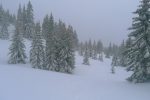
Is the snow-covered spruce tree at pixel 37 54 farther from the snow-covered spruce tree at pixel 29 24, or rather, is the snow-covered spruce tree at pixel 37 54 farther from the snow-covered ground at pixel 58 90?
the snow-covered spruce tree at pixel 29 24

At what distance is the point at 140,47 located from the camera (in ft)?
85.4

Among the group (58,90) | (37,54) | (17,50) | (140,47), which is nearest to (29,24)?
(17,50)

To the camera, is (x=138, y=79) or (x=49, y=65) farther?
(x=49, y=65)

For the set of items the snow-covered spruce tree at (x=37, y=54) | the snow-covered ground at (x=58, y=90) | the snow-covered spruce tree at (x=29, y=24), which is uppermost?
the snow-covered spruce tree at (x=29, y=24)

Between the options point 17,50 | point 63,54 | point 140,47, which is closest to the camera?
point 140,47

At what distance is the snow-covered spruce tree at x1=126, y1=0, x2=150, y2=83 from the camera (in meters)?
25.6

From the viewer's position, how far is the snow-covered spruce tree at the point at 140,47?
2558 cm

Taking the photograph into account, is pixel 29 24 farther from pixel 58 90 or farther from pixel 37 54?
pixel 58 90

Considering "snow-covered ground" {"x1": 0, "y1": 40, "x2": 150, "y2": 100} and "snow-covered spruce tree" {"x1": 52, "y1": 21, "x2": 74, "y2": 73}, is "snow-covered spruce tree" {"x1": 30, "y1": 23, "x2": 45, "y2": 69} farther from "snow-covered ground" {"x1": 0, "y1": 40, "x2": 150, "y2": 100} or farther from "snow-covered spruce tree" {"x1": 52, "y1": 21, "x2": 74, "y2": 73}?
"snow-covered ground" {"x1": 0, "y1": 40, "x2": 150, "y2": 100}

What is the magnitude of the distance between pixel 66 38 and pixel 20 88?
103 feet

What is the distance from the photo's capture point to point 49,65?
47.8m

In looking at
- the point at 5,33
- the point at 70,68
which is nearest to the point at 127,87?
the point at 70,68

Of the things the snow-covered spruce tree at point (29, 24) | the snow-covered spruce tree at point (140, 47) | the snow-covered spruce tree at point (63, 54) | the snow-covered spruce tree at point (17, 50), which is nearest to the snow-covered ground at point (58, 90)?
the snow-covered spruce tree at point (140, 47)

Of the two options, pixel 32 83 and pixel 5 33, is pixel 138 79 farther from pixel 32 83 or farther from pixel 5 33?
pixel 5 33
